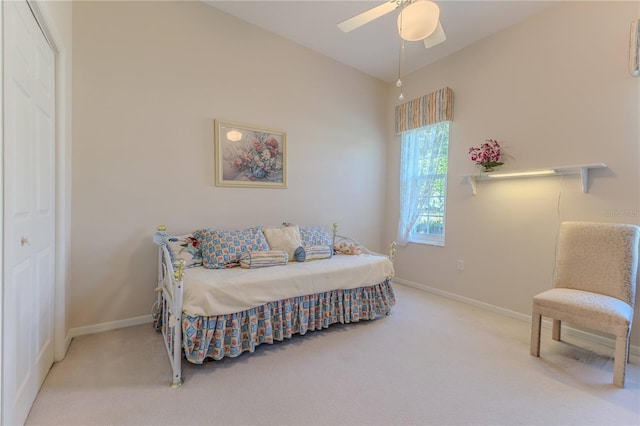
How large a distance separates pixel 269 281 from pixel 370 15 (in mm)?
2038

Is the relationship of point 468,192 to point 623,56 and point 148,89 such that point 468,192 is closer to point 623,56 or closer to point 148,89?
point 623,56

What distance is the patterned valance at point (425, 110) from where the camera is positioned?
11.8 feet

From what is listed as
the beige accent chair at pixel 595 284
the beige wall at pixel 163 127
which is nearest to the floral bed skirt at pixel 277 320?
the beige wall at pixel 163 127

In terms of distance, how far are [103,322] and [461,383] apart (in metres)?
2.93

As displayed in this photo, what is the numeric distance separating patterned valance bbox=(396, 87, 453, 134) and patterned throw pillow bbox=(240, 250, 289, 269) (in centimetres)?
255

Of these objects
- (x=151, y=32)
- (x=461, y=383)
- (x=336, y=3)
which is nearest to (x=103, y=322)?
(x=151, y=32)

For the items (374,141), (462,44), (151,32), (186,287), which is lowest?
(186,287)

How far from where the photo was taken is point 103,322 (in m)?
2.65

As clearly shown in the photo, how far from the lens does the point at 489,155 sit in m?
3.17

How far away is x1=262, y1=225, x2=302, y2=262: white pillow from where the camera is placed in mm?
3021

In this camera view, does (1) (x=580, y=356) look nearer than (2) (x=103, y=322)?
Yes

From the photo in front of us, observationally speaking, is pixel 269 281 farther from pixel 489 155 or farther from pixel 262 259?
pixel 489 155

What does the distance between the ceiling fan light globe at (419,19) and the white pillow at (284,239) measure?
2038mm

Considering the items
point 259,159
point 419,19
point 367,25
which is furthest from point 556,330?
point 367,25
